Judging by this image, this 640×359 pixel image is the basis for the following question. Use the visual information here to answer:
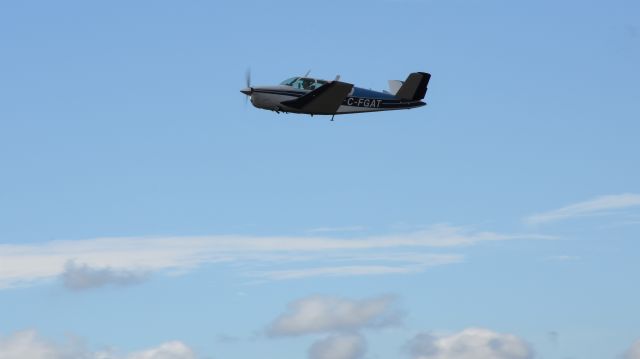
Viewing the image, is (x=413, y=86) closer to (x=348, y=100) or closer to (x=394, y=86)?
(x=394, y=86)

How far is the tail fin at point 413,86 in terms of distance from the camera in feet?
373

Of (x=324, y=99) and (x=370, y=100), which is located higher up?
(x=370, y=100)

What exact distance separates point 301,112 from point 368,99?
8.17 m

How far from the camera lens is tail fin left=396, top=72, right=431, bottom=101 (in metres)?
114

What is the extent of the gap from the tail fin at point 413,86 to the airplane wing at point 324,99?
953cm

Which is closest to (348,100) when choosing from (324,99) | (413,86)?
(324,99)

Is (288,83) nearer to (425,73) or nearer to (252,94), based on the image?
(252,94)

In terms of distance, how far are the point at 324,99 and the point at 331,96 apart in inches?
28.8

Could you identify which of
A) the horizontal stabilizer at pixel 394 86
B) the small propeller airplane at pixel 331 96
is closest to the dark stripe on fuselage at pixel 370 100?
the small propeller airplane at pixel 331 96

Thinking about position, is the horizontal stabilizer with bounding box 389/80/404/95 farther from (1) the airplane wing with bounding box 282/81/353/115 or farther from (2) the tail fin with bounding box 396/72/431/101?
(1) the airplane wing with bounding box 282/81/353/115

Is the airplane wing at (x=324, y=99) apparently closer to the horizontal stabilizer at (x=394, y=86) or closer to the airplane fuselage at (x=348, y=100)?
the airplane fuselage at (x=348, y=100)

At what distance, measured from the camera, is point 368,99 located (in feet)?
367

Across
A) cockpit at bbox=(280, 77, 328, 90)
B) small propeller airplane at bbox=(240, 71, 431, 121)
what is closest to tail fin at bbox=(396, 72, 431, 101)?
small propeller airplane at bbox=(240, 71, 431, 121)

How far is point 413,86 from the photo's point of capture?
11406cm
